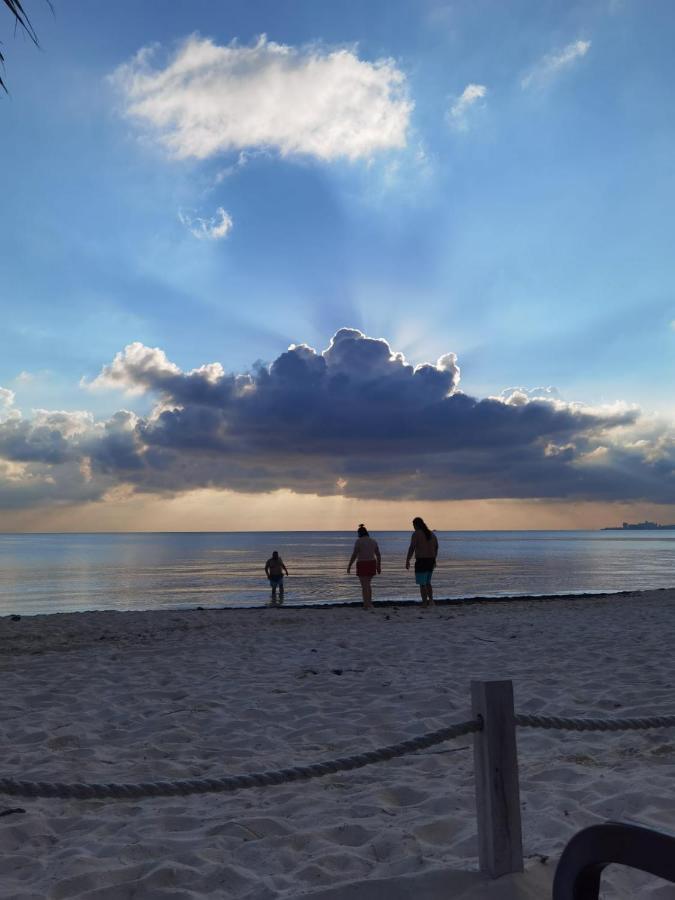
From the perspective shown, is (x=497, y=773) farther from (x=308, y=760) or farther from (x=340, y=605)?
(x=340, y=605)

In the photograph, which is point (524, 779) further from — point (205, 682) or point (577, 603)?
point (577, 603)

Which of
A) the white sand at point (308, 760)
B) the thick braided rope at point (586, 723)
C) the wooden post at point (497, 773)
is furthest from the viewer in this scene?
the white sand at point (308, 760)

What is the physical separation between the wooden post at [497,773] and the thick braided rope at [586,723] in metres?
0.14

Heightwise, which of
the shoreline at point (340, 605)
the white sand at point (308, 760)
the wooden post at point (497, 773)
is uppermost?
the wooden post at point (497, 773)

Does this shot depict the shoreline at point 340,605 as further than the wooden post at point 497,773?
Yes

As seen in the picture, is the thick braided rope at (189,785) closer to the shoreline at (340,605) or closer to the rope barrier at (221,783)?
the rope barrier at (221,783)

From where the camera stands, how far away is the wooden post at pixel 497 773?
2.78 metres

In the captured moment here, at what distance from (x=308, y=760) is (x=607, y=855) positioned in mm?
3724

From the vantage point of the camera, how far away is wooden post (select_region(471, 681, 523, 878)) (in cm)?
278

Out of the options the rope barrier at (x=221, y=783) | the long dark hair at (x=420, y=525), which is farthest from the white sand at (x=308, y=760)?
the long dark hair at (x=420, y=525)

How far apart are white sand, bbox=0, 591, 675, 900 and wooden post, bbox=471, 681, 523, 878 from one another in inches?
6.1

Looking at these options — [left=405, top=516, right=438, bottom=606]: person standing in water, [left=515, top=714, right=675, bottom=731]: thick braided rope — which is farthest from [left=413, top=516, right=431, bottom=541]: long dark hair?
[left=515, top=714, right=675, bottom=731]: thick braided rope

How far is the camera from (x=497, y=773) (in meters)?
2.77

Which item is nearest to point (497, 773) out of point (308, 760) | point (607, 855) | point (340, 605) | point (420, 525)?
point (607, 855)
